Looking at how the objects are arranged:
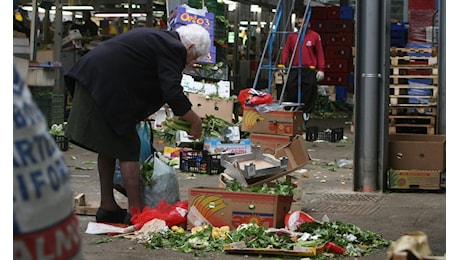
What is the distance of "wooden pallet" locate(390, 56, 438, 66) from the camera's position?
39.0 ft

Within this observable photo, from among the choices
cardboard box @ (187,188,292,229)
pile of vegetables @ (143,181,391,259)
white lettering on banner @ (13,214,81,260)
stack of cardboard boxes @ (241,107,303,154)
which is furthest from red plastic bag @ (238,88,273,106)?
white lettering on banner @ (13,214,81,260)

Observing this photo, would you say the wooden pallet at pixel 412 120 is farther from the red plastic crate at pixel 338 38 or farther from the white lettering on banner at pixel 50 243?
the white lettering on banner at pixel 50 243

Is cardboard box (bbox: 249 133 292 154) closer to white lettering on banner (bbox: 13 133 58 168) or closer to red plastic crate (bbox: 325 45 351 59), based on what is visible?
white lettering on banner (bbox: 13 133 58 168)

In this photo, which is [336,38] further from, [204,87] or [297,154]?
[297,154]

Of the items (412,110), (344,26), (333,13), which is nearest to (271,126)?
(412,110)

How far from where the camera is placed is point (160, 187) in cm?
662

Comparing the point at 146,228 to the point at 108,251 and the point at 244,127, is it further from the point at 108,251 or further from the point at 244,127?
the point at 244,127

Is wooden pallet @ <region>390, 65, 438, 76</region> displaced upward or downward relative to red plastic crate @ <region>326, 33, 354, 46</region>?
downward

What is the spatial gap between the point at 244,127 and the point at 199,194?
482 cm

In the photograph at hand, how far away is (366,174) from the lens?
852 centimetres

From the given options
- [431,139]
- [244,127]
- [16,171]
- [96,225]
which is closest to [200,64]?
[244,127]

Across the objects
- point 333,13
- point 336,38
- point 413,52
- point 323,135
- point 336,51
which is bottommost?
point 323,135

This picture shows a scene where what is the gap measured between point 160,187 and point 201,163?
3.24 meters

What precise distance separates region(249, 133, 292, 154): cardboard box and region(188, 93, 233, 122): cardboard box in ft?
2.67
